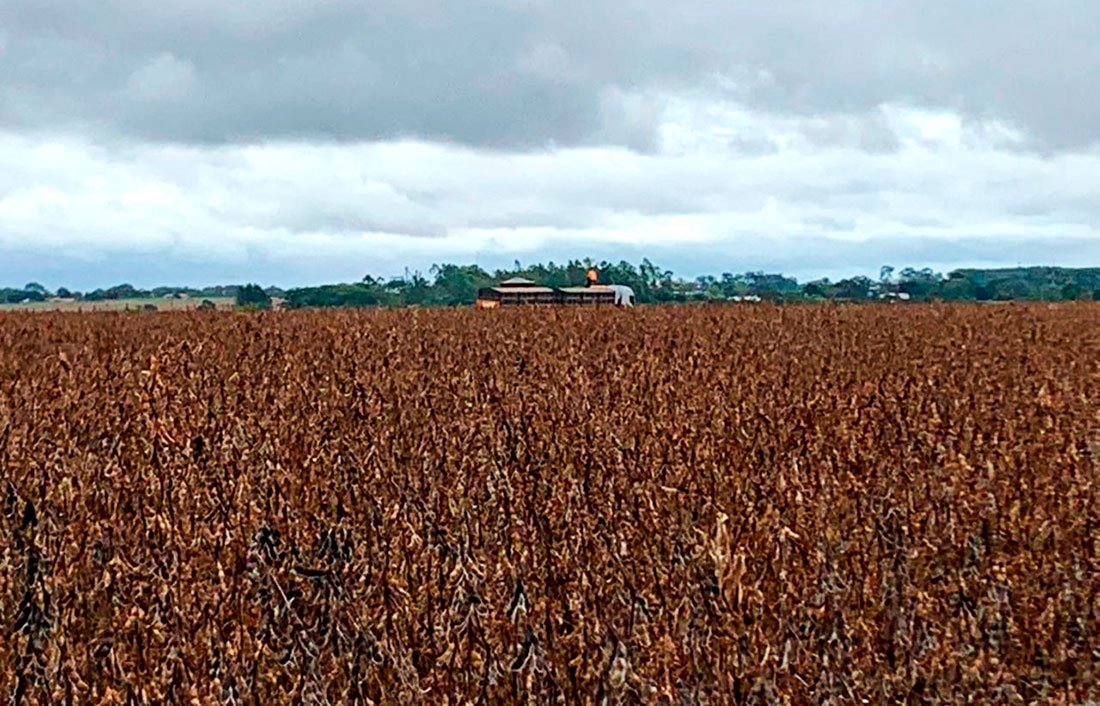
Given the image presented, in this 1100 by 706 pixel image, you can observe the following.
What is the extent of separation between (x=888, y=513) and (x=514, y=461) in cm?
137

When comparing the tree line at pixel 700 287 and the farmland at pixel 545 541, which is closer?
the farmland at pixel 545 541

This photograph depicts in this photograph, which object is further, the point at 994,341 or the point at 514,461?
the point at 994,341

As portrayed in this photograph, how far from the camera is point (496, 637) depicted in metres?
2.56

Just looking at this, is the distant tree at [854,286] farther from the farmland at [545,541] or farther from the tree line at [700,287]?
the farmland at [545,541]

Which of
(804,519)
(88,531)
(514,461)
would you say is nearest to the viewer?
(88,531)

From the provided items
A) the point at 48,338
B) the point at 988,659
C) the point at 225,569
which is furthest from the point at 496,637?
the point at 48,338

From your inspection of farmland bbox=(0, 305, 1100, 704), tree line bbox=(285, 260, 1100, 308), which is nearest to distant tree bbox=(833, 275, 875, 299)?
tree line bbox=(285, 260, 1100, 308)

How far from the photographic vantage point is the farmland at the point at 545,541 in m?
2.40

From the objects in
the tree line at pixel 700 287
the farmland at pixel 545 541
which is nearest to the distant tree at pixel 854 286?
the tree line at pixel 700 287

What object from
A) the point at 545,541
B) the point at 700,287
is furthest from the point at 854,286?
the point at 545,541

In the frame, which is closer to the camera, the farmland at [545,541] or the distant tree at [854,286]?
the farmland at [545,541]

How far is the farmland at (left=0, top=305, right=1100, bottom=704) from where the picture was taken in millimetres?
2396

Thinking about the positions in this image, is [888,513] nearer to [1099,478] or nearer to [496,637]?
[1099,478]

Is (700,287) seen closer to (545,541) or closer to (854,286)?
(854,286)
